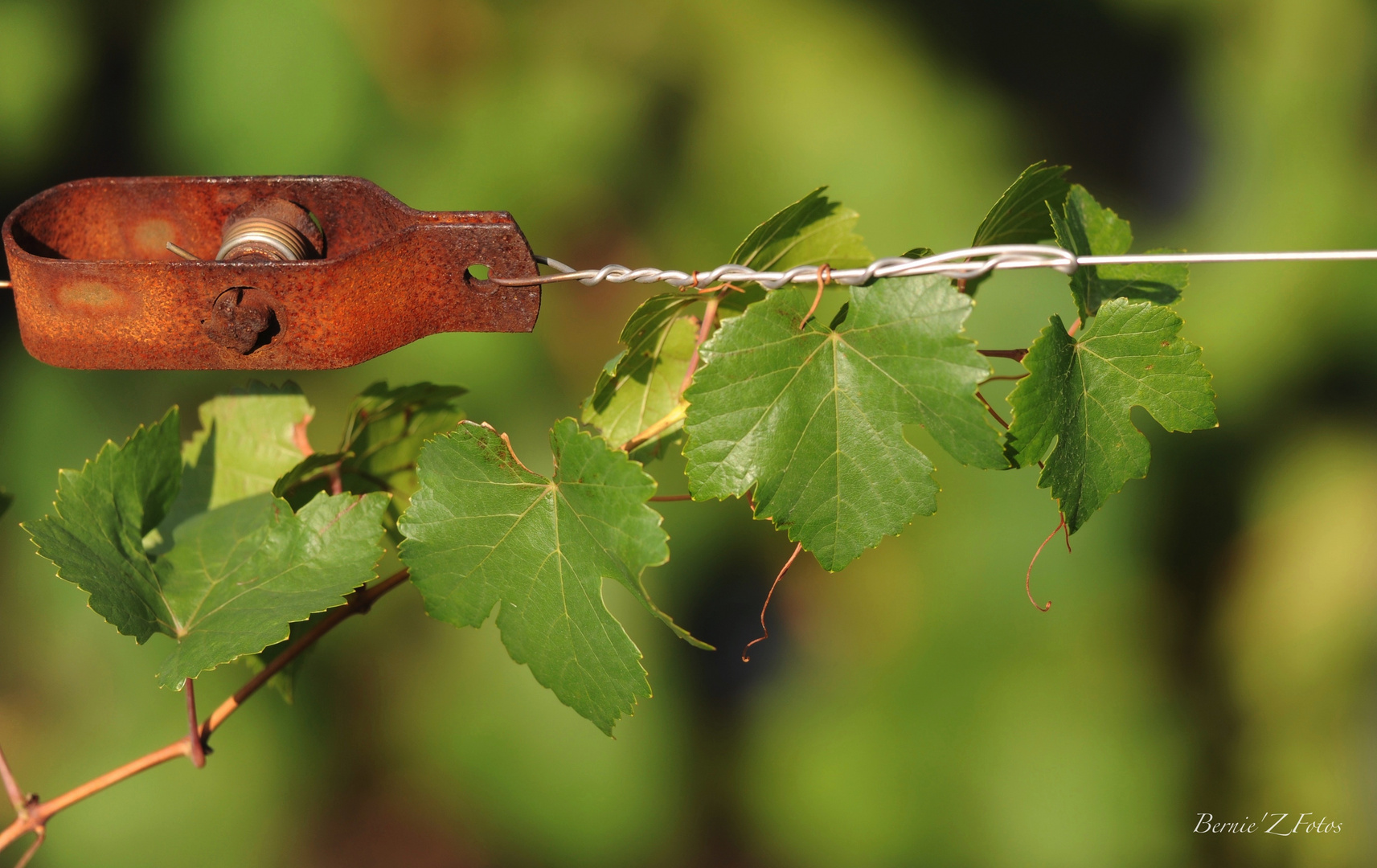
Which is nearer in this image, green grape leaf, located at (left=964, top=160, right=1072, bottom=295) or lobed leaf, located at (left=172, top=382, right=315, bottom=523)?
green grape leaf, located at (left=964, top=160, right=1072, bottom=295)

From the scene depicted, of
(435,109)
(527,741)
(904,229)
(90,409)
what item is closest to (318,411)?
(90,409)

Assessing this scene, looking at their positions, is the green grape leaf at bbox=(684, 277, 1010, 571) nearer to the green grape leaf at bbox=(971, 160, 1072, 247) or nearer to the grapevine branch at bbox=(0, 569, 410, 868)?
the green grape leaf at bbox=(971, 160, 1072, 247)

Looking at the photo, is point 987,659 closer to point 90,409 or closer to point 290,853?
point 290,853

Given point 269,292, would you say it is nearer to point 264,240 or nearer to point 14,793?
point 264,240

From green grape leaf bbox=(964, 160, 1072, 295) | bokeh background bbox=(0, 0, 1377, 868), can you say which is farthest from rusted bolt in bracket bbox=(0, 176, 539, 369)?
bokeh background bbox=(0, 0, 1377, 868)

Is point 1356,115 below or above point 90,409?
above

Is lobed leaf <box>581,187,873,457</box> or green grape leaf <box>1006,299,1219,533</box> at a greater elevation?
lobed leaf <box>581,187,873,457</box>

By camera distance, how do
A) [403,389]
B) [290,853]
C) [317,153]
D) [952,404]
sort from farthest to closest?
[290,853]
[317,153]
[403,389]
[952,404]
